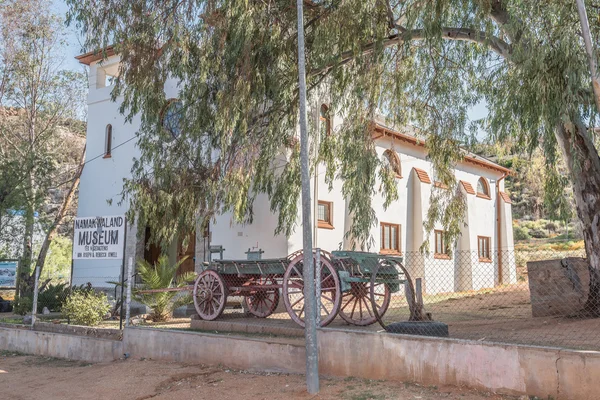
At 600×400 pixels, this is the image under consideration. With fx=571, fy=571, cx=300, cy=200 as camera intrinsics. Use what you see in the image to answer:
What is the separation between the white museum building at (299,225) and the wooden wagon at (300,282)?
3.30 metres

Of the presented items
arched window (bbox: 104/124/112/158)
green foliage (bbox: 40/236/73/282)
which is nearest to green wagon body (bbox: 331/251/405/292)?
arched window (bbox: 104/124/112/158)

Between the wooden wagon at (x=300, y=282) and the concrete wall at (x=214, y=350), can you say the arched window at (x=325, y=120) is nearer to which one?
the wooden wagon at (x=300, y=282)

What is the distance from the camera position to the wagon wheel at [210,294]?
11.1 metres

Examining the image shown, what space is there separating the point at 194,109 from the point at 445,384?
8770 mm

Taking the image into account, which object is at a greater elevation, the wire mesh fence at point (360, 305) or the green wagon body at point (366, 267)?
the green wagon body at point (366, 267)

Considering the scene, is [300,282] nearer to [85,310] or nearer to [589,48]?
[85,310]

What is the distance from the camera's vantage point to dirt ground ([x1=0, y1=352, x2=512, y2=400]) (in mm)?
6887

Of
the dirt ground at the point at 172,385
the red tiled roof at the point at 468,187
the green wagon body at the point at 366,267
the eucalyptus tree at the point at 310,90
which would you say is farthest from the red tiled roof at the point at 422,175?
the dirt ground at the point at 172,385

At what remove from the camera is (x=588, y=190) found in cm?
1110

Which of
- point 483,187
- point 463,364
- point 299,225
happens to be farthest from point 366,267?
point 483,187

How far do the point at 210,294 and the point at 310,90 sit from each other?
5.62m

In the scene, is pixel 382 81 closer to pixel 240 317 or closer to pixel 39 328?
pixel 240 317

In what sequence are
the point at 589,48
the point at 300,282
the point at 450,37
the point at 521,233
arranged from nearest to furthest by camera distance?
the point at 589,48
the point at 300,282
the point at 450,37
the point at 521,233

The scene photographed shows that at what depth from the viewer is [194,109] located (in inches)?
519
